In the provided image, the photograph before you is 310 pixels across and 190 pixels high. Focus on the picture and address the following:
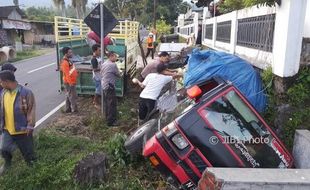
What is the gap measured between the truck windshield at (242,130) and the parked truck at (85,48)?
20.7ft

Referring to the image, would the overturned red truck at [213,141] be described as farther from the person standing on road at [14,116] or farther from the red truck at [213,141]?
the person standing on road at [14,116]

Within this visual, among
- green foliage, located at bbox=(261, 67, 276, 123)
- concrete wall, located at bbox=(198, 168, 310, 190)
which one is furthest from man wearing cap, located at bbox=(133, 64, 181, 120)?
concrete wall, located at bbox=(198, 168, 310, 190)

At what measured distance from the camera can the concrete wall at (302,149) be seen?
184 inches

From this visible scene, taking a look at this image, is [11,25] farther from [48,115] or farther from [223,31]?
[223,31]

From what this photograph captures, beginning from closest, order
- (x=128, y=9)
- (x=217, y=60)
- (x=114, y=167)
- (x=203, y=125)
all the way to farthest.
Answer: (x=203, y=125) < (x=114, y=167) < (x=217, y=60) < (x=128, y=9)

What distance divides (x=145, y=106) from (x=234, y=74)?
8.21 ft

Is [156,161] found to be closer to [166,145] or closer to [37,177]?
[166,145]

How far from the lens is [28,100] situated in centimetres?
566

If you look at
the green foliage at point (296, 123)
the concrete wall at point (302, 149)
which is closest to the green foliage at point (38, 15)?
the green foliage at point (296, 123)

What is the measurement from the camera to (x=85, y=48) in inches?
559

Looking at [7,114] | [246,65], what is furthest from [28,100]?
[246,65]

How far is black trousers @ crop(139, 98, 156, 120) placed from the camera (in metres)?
7.67

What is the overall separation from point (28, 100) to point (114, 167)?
1710 millimetres

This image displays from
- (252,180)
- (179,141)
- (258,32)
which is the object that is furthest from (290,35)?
(252,180)
